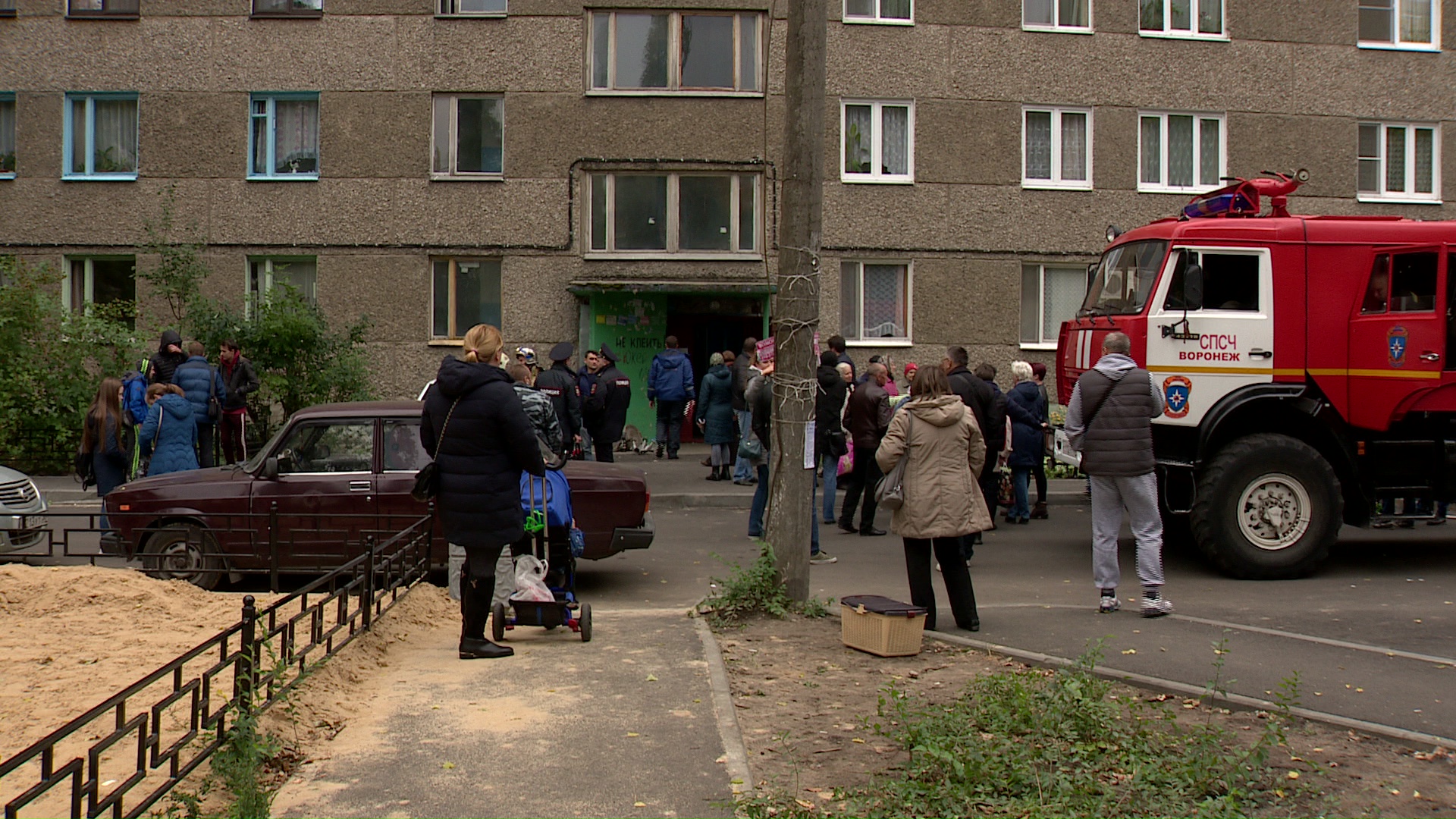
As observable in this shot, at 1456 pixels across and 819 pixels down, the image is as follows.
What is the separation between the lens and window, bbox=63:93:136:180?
2222 centimetres

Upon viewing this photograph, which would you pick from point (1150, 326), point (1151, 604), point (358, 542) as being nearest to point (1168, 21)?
point (1150, 326)

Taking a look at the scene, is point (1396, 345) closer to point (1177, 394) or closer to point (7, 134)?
point (1177, 394)

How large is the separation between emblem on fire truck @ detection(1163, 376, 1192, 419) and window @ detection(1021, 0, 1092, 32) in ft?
43.6

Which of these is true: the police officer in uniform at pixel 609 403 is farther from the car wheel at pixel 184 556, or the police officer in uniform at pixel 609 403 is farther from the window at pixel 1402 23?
the window at pixel 1402 23

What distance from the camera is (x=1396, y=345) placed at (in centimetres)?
1052

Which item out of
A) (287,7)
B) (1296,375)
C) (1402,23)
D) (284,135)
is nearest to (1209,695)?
(1296,375)

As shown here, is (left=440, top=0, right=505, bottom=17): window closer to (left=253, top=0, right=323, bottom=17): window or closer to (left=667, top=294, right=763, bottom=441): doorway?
(left=253, top=0, right=323, bottom=17): window

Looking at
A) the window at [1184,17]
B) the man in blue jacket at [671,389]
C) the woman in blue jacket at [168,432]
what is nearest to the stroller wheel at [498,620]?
the woman in blue jacket at [168,432]

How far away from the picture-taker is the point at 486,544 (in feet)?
23.0

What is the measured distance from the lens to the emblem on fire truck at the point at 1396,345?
10508 millimetres

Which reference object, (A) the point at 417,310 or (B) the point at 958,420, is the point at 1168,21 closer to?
(A) the point at 417,310

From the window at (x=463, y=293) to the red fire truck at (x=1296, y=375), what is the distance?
13340mm

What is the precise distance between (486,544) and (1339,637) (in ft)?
17.6

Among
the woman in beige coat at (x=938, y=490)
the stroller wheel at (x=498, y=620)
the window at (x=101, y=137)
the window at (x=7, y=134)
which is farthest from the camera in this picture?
the window at (x=7, y=134)
